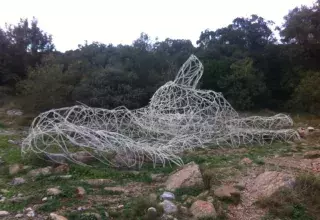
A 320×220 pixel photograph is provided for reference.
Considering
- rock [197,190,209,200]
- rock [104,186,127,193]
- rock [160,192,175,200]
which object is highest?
rock [197,190,209,200]

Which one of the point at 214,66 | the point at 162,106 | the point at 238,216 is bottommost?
the point at 238,216

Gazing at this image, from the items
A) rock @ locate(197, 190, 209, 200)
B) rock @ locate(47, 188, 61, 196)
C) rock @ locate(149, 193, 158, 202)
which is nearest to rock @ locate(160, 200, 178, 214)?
rock @ locate(149, 193, 158, 202)

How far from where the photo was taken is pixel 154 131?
7.99 metres

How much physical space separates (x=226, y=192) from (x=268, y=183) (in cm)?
64

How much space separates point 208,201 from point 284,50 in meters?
12.6

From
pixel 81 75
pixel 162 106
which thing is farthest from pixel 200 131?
pixel 81 75

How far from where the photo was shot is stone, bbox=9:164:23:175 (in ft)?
17.7

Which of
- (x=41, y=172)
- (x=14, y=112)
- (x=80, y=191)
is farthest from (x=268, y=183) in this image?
(x=14, y=112)

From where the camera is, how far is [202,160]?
6.13m

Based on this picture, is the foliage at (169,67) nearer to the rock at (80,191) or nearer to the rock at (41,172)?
the rock at (41,172)

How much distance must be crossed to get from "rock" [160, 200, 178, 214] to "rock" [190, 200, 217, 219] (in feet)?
0.60

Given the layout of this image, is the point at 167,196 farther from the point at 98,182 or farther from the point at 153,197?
the point at 98,182

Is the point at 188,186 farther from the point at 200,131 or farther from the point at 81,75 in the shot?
the point at 81,75

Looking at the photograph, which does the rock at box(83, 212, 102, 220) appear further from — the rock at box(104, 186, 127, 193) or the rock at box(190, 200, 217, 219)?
the rock at box(190, 200, 217, 219)
